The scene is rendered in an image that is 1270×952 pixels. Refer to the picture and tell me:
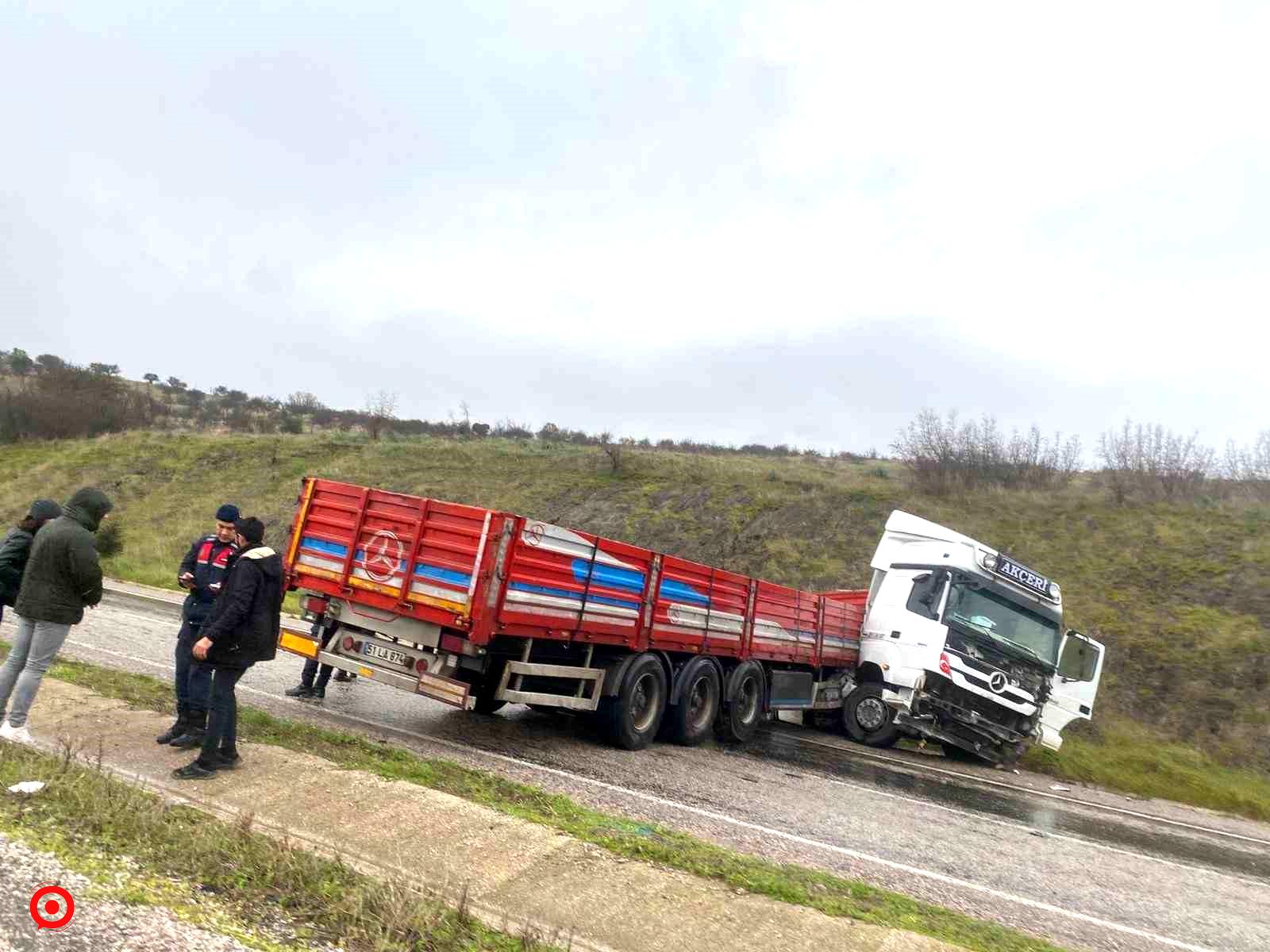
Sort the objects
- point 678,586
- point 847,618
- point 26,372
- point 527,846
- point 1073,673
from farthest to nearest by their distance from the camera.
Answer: point 26,372
point 847,618
point 1073,673
point 678,586
point 527,846

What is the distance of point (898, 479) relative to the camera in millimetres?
31406

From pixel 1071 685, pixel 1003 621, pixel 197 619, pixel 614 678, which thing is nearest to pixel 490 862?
pixel 197 619

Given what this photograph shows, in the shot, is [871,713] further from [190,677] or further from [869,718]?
[190,677]

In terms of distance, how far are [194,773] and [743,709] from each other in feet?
24.7

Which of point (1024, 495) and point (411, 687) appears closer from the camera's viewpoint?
point (411, 687)

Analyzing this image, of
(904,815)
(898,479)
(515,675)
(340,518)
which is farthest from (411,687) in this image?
(898,479)

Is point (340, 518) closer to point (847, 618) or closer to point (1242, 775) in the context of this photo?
point (847, 618)

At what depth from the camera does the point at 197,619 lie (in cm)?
708

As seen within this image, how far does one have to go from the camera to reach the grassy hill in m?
15.8

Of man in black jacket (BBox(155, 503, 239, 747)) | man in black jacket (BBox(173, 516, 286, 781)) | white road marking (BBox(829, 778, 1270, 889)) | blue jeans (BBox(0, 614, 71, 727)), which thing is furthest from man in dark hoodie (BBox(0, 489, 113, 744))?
white road marking (BBox(829, 778, 1270, 889))

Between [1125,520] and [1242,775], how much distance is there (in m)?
10.6

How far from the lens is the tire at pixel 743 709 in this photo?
11.6 meters

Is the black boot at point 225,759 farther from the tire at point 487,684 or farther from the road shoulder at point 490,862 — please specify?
the tire at point 487,684

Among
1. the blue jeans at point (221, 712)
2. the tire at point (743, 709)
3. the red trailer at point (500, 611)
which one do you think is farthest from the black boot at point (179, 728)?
the tire at point (743, 709)
